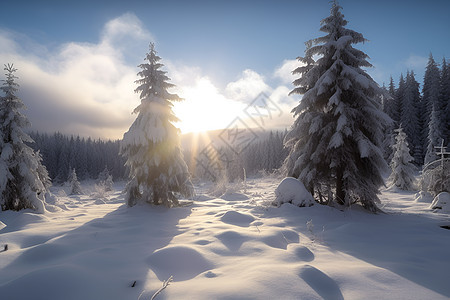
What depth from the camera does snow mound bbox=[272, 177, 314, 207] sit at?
335 inches

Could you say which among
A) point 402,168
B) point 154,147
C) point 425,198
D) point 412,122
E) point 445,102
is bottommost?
point 425,198

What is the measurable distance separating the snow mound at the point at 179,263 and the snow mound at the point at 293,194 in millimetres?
5730

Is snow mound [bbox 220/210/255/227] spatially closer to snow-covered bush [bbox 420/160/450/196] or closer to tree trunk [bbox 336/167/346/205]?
tree trunk [bbox 336/167/346/205]

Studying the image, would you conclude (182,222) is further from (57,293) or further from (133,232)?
(57,293)

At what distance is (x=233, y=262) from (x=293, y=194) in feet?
18.2

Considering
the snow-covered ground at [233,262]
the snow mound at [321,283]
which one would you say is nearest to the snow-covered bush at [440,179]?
the snow-covered ground at [233,262]

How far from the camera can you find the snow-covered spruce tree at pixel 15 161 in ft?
32.7

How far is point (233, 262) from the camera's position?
12.7ft

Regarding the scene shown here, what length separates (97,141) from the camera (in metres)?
102

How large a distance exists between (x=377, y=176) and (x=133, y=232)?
967cm

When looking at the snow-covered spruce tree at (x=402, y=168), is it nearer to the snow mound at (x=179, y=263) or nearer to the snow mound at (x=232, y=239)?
the snow mound at (x=232, y=239)

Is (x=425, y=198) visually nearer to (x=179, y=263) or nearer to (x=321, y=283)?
(x=321, y=283)

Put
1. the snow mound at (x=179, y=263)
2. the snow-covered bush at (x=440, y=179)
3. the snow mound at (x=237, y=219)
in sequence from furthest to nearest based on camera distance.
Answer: the snow-covered bush at (x=440, y=179), the snow mound at (x=237, y=219), the snow mound at (x=179, y=263)

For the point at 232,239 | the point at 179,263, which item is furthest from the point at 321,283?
the point at 232,239
